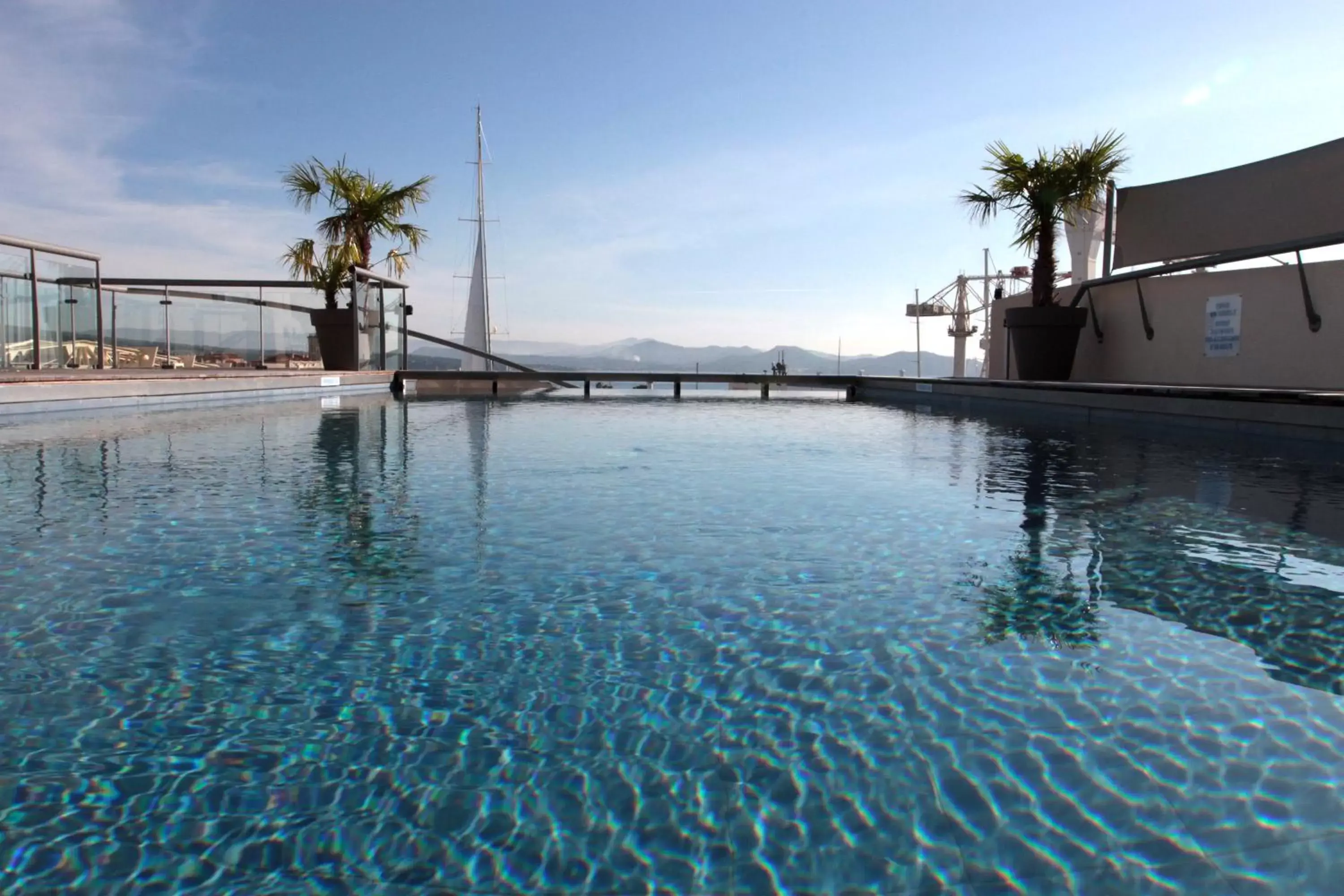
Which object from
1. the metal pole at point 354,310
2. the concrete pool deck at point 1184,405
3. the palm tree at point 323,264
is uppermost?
the palm tree at point 323,264

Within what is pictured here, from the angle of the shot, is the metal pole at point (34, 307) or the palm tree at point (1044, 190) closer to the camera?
the metal pole at point (34, 307)

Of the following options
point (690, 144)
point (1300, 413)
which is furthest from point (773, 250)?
point (1300, 413)

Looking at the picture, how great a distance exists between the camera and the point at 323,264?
624 inches

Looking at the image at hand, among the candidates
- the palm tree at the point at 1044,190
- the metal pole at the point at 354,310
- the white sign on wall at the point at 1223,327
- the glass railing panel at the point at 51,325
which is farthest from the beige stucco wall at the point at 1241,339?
the glass railing panel at the point at 51,325

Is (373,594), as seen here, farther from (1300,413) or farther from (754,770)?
(1300,413)

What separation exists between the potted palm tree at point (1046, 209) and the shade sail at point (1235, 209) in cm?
57

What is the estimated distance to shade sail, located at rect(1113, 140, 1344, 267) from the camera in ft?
31.6

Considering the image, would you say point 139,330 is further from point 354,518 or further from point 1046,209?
point 1046,209

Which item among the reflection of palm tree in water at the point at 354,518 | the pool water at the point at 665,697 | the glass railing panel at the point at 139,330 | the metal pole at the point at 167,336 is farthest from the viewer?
the metal pole at the point at 167,336

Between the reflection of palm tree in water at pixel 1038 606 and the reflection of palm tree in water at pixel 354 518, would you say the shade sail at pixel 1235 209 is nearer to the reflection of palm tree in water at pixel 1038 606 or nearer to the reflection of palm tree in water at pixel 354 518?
the reflection of palm tree in water at pixel 1038 606

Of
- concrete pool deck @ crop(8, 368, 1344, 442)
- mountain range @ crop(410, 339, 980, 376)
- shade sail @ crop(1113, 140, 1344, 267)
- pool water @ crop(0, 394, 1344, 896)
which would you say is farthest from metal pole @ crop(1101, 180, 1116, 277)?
pool water @ crop(0, 394, 1344, 896)

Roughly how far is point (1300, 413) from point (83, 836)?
8.85 m

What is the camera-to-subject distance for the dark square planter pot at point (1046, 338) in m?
12.0

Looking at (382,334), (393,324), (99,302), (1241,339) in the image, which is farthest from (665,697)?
(393,324)
